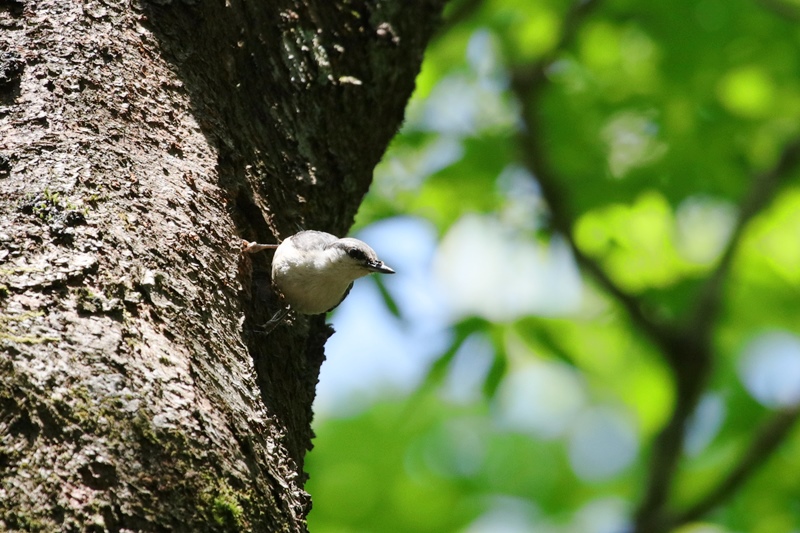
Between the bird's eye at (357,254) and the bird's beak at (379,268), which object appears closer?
the bird's eye at (357,254)

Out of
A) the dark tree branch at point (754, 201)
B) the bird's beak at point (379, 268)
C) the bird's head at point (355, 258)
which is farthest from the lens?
the dark tree branch at point (754, 201)

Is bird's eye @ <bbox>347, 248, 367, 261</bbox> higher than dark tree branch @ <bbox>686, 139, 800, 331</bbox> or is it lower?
lower

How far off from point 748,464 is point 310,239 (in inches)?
167

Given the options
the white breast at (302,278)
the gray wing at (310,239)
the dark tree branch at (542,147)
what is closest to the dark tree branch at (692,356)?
the dark tree branch at (542,147)

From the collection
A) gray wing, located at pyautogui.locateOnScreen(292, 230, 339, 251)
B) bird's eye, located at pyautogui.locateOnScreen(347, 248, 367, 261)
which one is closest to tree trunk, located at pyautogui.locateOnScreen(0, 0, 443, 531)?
gray wing, located at pyautogui.locateOnScreen(292, 230, 339, 251)

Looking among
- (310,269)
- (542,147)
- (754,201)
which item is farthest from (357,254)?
(754,201)

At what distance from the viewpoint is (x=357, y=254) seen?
395 cm

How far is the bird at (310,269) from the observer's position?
3135mm

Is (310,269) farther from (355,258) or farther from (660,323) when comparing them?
(660,323)

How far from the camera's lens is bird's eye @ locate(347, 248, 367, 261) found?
3866 millimetres

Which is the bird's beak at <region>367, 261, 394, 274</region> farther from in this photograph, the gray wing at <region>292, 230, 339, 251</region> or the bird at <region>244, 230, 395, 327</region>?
the gray wing at <region>292, 230, 339, 251</region>

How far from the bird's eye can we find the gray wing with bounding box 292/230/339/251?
1.46 ft

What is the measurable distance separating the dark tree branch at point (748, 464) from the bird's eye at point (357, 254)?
3.40 m

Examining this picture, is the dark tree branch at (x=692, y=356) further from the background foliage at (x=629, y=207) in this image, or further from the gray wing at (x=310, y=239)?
the gray wing at (x=310, y=239)
